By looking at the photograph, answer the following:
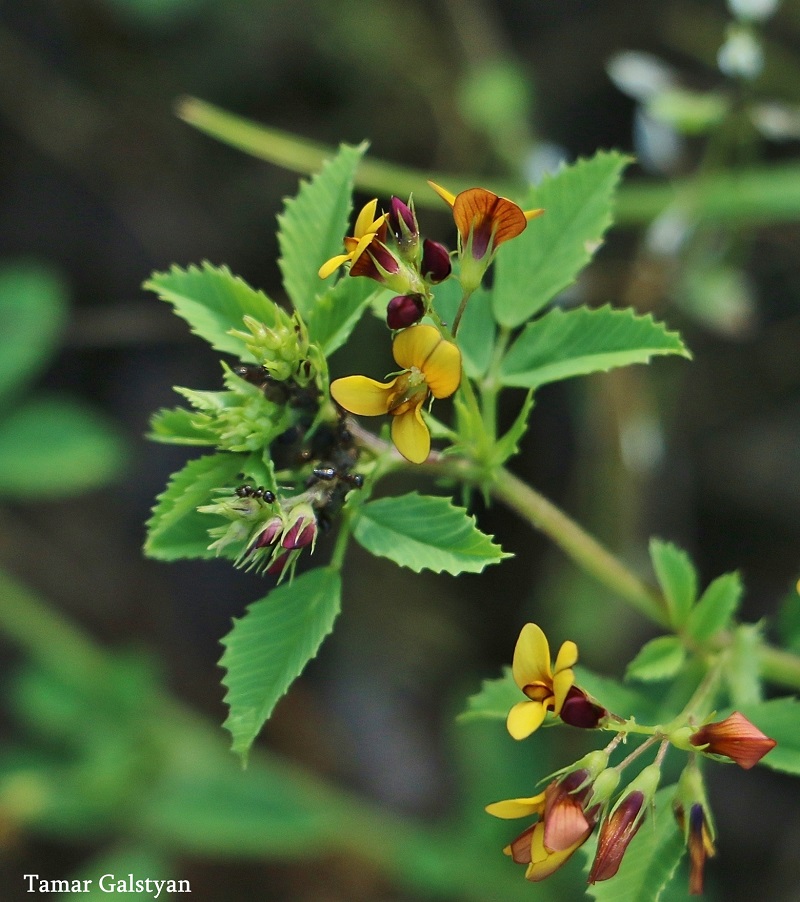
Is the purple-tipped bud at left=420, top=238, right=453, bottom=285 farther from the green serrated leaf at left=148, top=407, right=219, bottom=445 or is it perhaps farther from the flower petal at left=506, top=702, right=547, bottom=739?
the flower petal at left=506, top=702, right=547, bottom=739

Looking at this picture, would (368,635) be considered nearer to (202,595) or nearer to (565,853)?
(202,595)

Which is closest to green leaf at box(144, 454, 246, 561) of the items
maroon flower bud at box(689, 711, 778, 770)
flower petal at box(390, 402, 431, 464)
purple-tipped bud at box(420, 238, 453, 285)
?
flower petal at box(390, 402, 431, 464)

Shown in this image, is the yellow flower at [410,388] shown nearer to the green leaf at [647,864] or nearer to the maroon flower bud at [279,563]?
the maroon flower bud at [279,563]

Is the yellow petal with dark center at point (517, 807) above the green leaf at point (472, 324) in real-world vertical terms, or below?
below

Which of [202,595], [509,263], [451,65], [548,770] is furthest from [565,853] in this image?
[451,65]

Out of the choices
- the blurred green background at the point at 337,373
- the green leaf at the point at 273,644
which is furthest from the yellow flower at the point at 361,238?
the blurred green background at the point at 337,373
